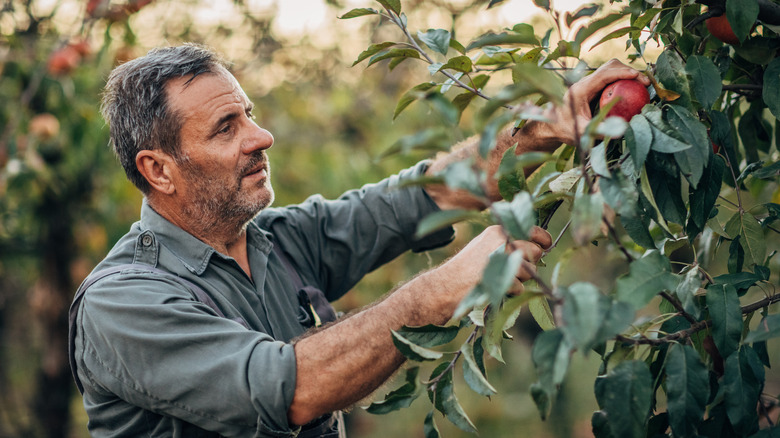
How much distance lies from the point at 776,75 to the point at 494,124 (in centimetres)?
60

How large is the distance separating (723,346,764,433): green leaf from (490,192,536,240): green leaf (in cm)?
40

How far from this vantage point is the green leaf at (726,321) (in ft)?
3.03

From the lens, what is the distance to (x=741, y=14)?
38.0 inches

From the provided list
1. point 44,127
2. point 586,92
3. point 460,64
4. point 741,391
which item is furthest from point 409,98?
point 44,127

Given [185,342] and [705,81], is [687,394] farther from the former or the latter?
[185,342]

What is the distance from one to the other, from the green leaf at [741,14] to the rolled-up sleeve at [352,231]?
87 centimetres

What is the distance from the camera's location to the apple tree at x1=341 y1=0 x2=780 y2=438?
2.36 feet

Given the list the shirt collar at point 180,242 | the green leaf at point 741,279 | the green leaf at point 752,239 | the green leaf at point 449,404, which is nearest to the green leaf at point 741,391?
the green leaf at point 741,279

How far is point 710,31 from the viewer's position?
1106 millimetres

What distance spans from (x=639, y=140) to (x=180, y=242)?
3.30ft

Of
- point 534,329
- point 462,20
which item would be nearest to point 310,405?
point 462,20

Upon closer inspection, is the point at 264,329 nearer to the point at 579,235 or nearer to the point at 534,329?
the point at 579,235

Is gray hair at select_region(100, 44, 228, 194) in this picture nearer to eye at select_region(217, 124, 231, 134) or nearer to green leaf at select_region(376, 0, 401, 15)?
eye at select_region(217, 124, 231, 134)

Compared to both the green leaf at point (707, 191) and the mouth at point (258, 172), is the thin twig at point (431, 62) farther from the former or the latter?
the mouth at point (258, 172)
